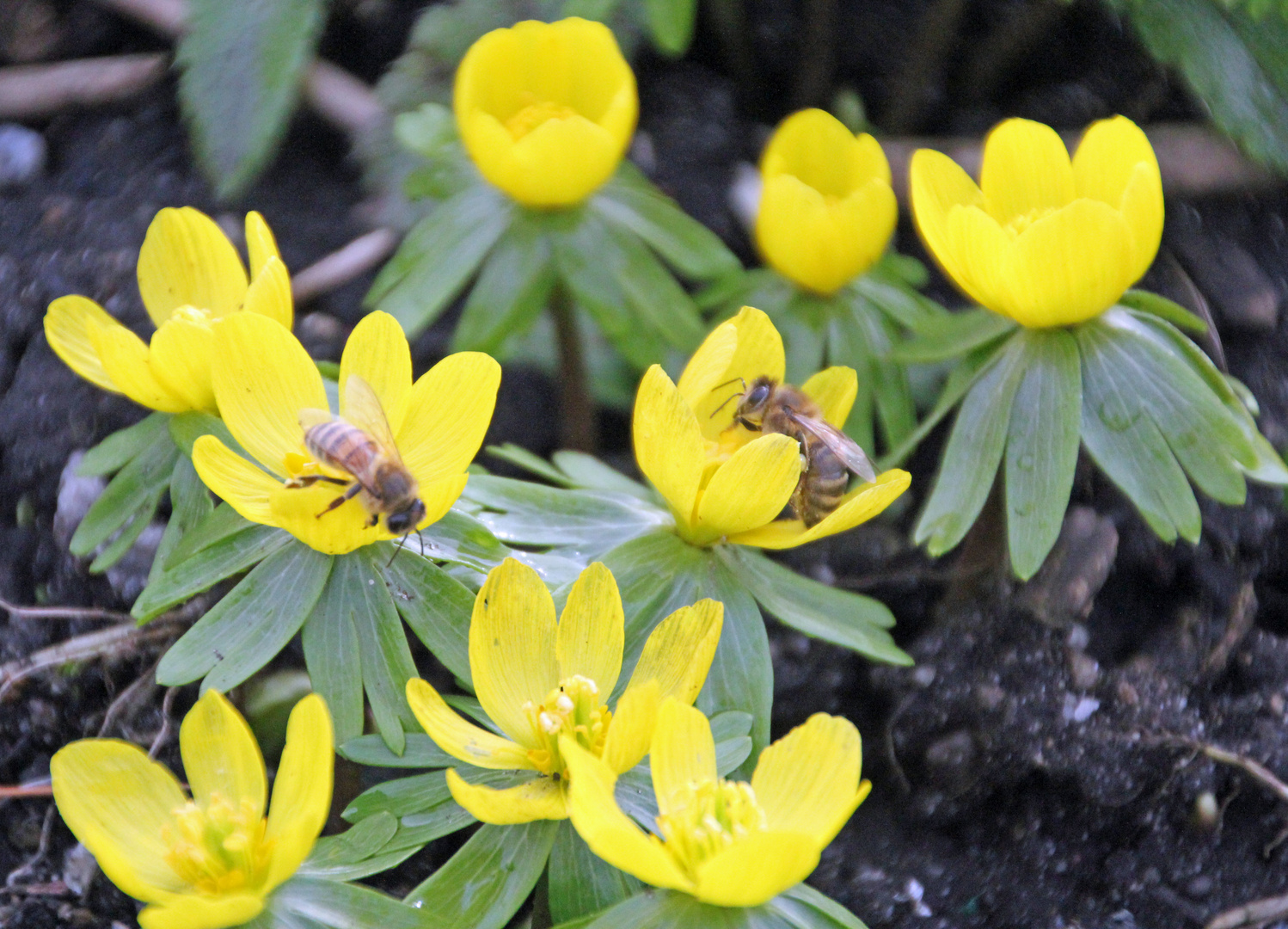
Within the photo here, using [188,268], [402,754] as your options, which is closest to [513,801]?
[402,754]

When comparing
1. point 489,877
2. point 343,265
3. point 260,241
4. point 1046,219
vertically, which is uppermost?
point 1046,219

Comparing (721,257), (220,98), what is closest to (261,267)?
(721,257)

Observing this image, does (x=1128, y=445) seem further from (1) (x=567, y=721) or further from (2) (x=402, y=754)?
(2) (x=402, y=754)

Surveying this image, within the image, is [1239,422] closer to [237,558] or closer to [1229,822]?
[1229,822]

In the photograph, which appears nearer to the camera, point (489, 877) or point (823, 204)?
point (489, 877)

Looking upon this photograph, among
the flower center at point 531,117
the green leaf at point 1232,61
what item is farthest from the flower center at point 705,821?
the green leaf at point 1232,61

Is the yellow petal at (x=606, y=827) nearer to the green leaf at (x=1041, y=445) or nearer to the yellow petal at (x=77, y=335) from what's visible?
the green leaf at (x=1041, y=445)
